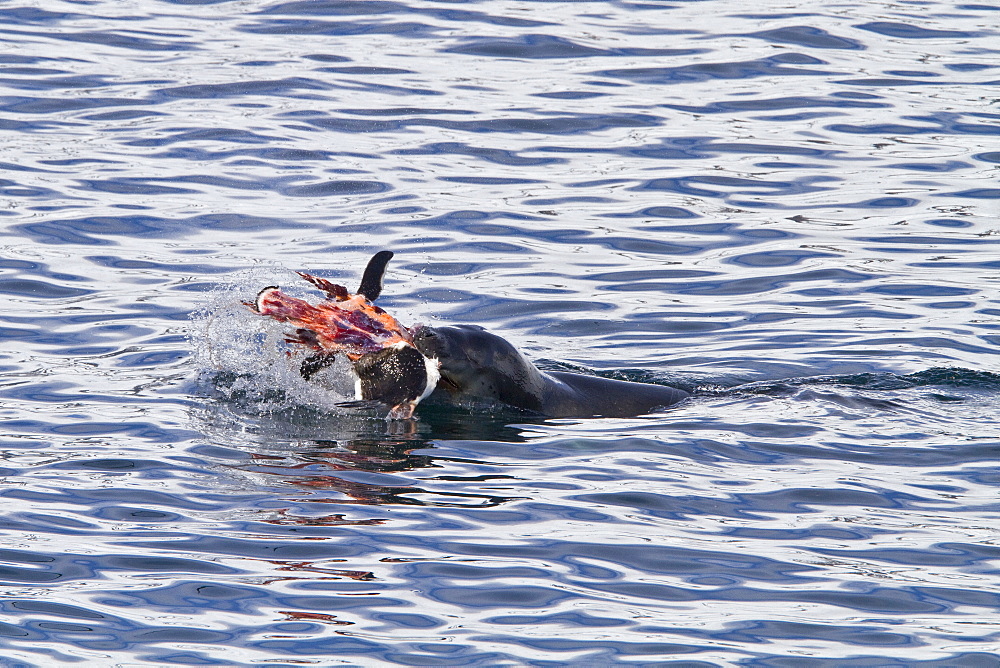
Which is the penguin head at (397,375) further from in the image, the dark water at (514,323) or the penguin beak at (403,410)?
the dark water at (514,323)

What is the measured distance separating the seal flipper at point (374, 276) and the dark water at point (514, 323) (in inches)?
30.8

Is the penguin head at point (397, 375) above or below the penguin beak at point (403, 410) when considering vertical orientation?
above

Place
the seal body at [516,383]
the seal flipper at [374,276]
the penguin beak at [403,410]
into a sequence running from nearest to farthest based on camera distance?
the seal flipper at [374,276]
the penguin beak at [403,410]
the seal body at [516,383]

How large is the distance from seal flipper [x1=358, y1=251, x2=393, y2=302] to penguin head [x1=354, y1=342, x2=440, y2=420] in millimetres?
293

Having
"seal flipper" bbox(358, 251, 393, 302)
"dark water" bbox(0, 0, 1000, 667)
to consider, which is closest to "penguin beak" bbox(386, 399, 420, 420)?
"dark water" bbox(0, 0, 1000, 667)

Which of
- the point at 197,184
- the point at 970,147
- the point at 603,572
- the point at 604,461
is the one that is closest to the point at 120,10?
the point at 197,184

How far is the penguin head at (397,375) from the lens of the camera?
740 centimetres

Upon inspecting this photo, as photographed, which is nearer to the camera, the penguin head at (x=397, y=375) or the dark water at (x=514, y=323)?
the dark water at (x=514, y=323)

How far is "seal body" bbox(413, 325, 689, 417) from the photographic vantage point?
25.4 feet

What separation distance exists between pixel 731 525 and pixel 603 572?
806 millimetres

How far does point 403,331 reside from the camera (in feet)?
24.4

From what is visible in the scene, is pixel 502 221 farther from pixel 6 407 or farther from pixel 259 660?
pixel 259 660

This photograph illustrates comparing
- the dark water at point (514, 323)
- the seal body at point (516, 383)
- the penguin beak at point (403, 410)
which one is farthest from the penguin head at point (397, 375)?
the dark water at point (514, 323)

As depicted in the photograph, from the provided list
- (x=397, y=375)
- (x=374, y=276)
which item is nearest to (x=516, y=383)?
(x=397, y=375)
